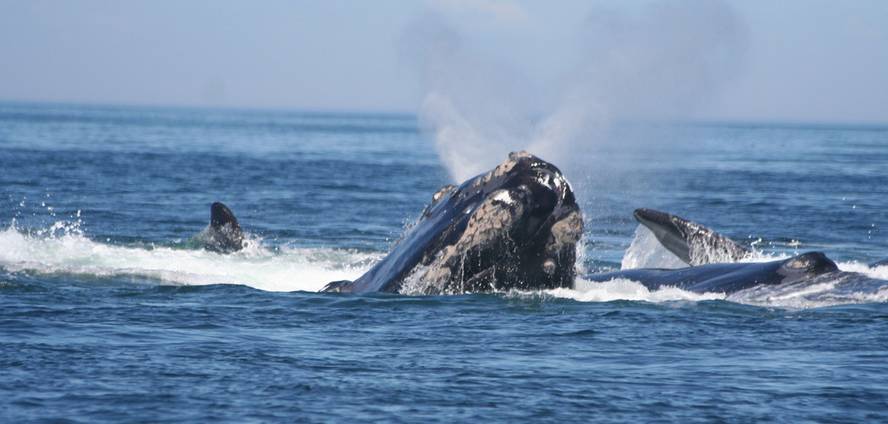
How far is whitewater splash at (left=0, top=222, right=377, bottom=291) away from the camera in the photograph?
19.0 meters

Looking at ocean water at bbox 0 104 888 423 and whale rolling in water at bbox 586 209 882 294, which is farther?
whale rolling in water at bbox 586 209 882 294

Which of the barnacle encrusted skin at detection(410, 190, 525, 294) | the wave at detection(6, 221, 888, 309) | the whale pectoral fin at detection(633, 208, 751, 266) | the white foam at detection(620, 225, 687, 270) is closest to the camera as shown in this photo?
the barnacle encrusted skin at detection(410, 190, 525, 294)

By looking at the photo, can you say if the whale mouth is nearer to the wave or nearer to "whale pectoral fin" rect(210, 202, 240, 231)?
Answer: the wave

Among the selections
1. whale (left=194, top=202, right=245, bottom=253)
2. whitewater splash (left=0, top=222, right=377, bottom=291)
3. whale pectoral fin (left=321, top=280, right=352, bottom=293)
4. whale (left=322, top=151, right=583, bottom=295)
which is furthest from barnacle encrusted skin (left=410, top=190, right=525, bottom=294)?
whale (left=194, top=202, right=245, bottom=253)

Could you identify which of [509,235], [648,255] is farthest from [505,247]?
[648,255]

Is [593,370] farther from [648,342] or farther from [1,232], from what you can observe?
[1,232]

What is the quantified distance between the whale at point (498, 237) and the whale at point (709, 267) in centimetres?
203

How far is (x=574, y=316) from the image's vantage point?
14.7m

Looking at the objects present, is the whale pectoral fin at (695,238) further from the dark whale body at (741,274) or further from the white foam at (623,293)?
the white foam at (623,293)

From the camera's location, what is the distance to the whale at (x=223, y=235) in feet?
75.4

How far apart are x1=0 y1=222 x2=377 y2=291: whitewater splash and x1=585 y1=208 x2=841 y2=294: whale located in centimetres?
462

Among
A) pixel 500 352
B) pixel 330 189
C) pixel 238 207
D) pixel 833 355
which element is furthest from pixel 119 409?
pixel 330 189

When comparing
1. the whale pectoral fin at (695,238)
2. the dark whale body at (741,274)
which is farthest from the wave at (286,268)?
Answer: the whale pectoral fin at (695,238)

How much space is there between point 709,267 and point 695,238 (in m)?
1.51
